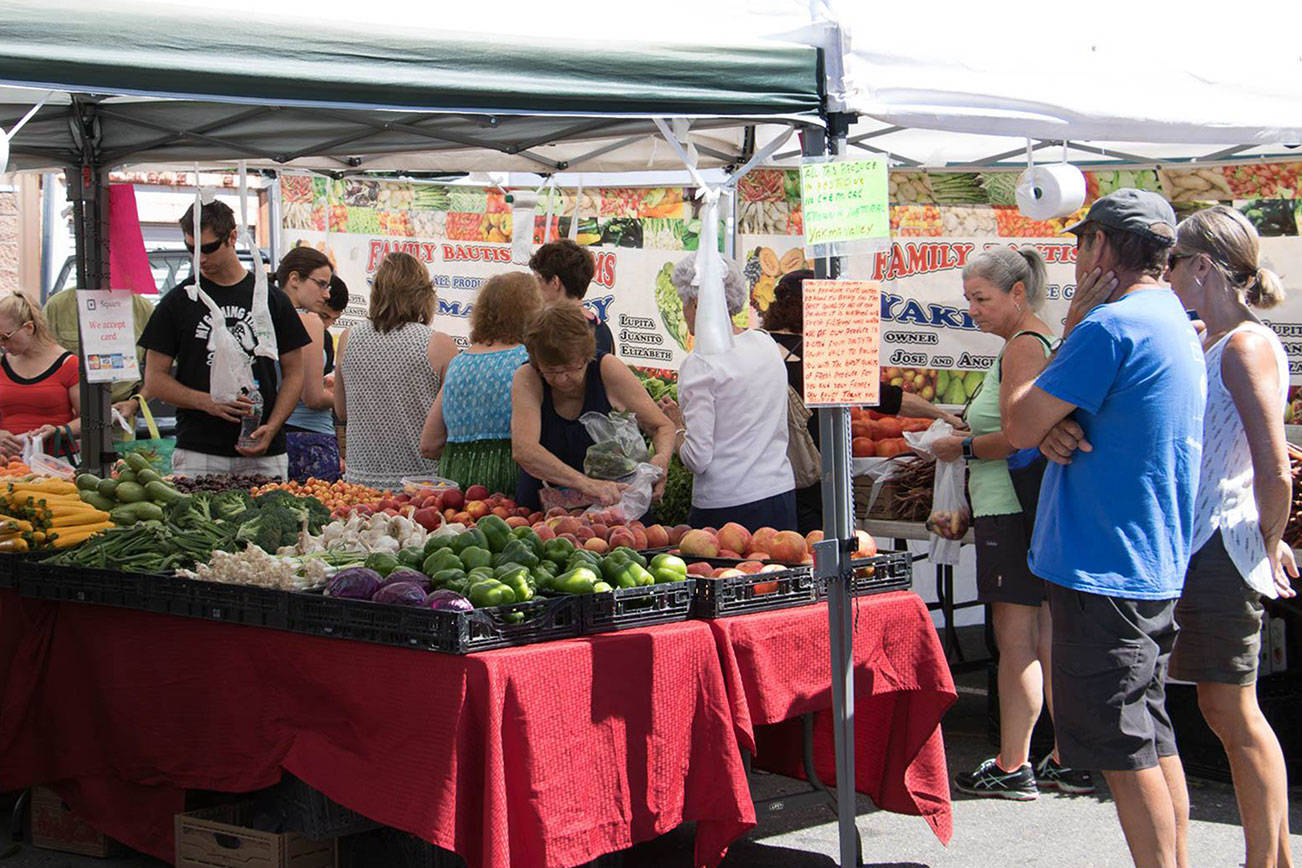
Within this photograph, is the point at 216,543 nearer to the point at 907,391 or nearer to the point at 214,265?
the point at 214,265

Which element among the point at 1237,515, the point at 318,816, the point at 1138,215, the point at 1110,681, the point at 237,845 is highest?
the point at 1138,215

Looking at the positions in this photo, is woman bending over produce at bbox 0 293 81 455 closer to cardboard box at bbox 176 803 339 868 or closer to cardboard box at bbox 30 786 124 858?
cardboard box at bbox 30 786 124 858

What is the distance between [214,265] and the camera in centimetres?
621

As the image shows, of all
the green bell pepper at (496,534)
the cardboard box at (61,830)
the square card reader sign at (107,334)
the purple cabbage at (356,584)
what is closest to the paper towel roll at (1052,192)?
the green bell pepper at (496,534)

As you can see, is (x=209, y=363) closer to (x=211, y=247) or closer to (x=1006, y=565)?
(x=211, y=247)

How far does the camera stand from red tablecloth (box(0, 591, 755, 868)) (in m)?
3.48

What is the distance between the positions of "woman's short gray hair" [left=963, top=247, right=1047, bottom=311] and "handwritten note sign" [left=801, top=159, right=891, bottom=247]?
1.50 m

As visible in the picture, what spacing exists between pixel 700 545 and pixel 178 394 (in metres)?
2.64

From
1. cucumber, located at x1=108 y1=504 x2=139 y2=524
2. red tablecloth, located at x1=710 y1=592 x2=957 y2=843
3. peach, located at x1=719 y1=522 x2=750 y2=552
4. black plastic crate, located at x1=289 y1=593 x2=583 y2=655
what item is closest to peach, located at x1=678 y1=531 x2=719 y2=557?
peach, located at x1=719 y1=522 x2=750 y2=552

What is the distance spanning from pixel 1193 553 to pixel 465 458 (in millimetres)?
2768

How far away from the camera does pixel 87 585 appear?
4.48 meters

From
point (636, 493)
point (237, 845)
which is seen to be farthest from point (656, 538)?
point (237, 845)

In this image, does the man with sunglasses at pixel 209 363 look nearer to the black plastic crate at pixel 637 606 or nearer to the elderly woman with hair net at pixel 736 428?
the elderly woman with hair net at pixel 736 428

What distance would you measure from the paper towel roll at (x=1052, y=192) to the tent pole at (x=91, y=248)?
4.00 meters
